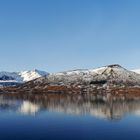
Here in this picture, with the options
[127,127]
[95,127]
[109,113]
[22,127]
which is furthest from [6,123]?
[109,113]

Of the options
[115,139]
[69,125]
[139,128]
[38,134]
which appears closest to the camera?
[115,139]

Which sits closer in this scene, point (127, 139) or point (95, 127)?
point (127, 139)

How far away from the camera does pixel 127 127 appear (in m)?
91.4

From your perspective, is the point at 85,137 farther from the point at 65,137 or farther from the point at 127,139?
the point at 127,139

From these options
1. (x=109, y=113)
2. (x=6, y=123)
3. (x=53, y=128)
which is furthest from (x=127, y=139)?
(x=109, y=113)

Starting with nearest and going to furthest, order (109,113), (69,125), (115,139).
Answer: (115,139) → (69,125) → (109,113)

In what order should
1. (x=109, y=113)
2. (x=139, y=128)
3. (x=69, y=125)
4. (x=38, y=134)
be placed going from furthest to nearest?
(x=109, y=113)
(x=69, y=125)
(x=139, y=128)
(x=38, y=134)

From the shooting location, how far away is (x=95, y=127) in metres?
90.9

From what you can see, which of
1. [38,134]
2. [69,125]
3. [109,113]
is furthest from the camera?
[109,113]

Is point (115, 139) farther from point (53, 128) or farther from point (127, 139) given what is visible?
point (53, 128)

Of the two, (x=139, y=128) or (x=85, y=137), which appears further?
(x=139, y=128)

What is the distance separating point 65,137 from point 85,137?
429cm

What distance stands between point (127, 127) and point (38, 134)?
2529 cm

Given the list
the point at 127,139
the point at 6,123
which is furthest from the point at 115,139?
the point at 6,123
